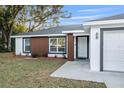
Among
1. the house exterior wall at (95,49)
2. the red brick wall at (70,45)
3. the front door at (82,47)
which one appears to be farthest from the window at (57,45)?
the house exterior wall at (95,49)

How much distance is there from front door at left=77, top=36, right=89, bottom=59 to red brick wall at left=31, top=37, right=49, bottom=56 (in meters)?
3.90

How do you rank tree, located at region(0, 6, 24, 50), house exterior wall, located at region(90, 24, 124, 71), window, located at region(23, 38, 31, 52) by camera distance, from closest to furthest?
house exterior wall, located at region(90, 24, 124, 71) → window, located at region(23, 38, 31, 52) → tree, located at region(0, 6, 24, 50)

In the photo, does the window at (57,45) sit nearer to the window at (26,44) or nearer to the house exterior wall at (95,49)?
the window at (26,44)

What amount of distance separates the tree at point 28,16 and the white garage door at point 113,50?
924 inches

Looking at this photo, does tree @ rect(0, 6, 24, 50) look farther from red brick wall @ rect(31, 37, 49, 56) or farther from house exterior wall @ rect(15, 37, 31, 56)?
red brick wall @ rect(31, 37, 49, 56)

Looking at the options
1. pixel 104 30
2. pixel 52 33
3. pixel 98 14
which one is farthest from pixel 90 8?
pixel 104 30

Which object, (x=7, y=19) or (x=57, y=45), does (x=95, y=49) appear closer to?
(x=57, y=45)

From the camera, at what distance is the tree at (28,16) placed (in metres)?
31.0

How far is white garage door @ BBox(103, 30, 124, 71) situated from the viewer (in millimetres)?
10219

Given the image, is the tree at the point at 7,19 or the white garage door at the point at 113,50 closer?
the white garage door at the point at 113,50

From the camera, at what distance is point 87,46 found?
60.6ft

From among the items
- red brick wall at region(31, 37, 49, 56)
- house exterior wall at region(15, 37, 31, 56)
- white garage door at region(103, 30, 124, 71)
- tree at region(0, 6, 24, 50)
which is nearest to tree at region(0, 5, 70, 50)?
tree at region(0, 6, 24, 50)

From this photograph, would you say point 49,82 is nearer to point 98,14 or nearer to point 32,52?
point 32,52
